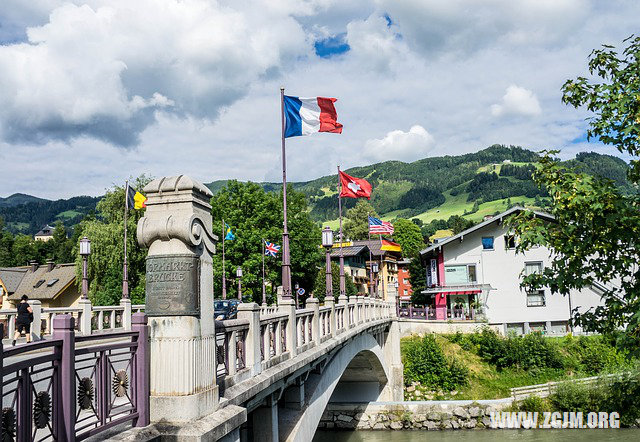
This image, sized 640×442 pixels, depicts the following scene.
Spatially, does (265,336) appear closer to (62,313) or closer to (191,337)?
(191,337)

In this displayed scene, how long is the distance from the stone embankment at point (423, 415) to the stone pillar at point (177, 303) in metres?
25.7

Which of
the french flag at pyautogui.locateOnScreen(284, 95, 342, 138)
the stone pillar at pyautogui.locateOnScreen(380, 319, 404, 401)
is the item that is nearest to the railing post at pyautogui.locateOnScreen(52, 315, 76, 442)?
the french flag at pyautogui.locateOnScreen(284, 95, 342, 138)

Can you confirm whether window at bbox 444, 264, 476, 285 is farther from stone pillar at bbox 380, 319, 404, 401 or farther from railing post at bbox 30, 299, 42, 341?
railing post at bbox 30, 299, 42, 341

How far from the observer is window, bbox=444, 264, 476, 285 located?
43.9 m

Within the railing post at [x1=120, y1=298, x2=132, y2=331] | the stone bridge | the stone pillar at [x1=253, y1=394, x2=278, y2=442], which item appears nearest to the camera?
the stone bridge

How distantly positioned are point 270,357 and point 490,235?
36.5 m

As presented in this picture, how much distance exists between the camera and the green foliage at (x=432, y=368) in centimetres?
3481

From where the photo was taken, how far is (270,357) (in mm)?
10094

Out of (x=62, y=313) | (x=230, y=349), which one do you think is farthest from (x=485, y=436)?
(x=230, y=349)

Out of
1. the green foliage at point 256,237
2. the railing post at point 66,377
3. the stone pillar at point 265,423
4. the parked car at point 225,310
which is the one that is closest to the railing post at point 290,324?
the stone pillar at point 265,423

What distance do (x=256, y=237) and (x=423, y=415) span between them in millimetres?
22418

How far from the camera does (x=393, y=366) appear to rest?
3391cm

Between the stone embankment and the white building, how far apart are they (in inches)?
455

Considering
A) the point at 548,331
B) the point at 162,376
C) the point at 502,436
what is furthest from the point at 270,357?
the point at 548,331
